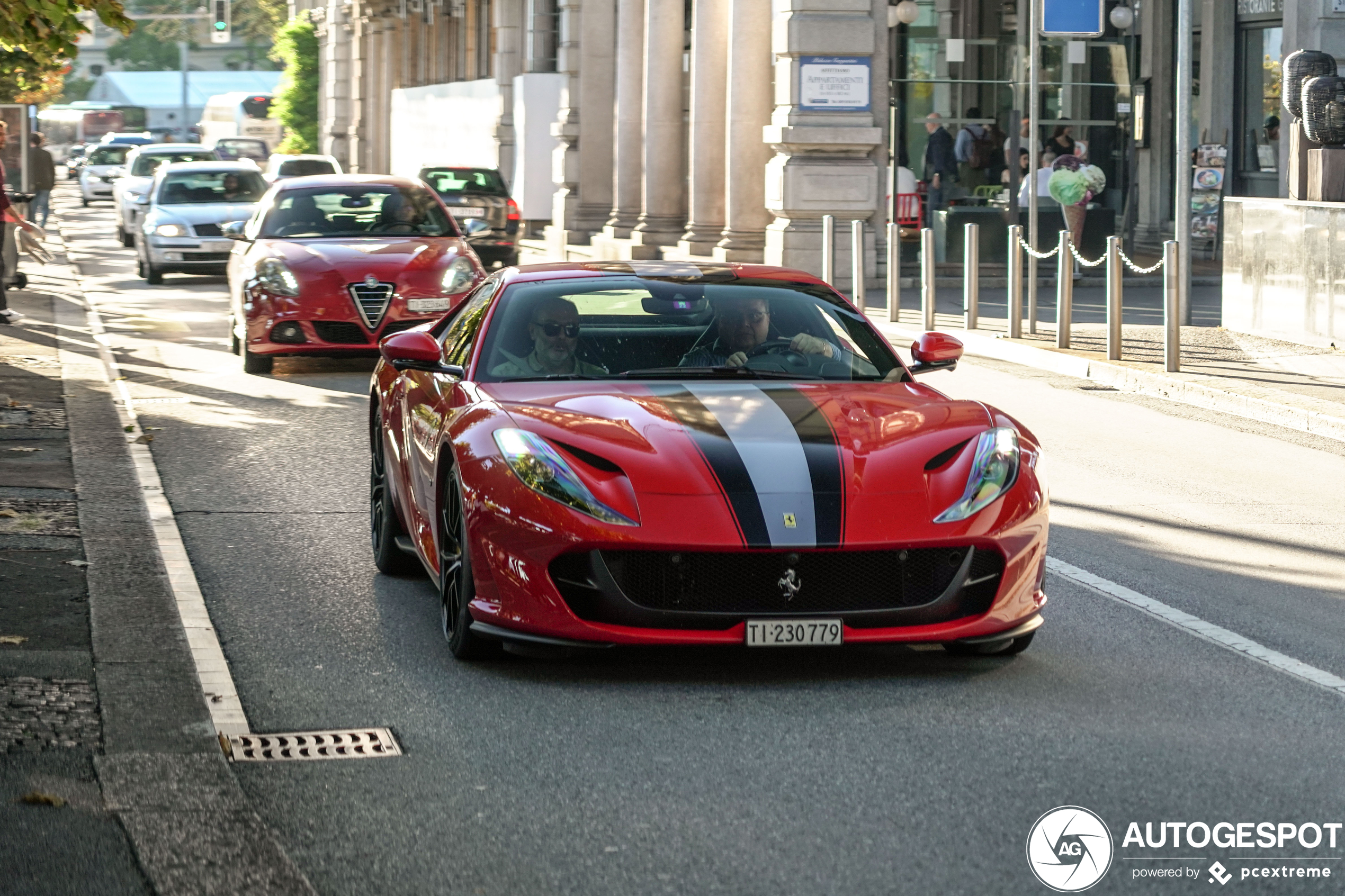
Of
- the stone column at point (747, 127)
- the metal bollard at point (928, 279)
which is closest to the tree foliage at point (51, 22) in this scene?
the metal bollard at point (928, 279)

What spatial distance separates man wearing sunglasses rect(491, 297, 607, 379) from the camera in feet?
23.4

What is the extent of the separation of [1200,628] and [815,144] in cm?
1878

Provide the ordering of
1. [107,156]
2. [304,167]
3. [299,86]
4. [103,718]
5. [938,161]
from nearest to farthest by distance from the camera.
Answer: [103,718]
[938,161]
[304,167]
[107,156]
[299,86]

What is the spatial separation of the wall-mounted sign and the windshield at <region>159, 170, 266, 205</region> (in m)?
8.68

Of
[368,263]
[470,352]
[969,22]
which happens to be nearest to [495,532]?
[470,352]

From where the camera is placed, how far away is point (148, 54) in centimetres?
15512

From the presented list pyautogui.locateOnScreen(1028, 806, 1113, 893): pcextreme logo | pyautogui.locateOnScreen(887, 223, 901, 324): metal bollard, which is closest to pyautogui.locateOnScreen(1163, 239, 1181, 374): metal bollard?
pyautogui.locateOnScreen(887, 223, 901, 324): metal bollard

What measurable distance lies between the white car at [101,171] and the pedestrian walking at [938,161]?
128ft

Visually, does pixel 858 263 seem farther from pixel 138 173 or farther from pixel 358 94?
pixel 358 94

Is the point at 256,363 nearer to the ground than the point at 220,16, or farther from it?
nearer to the ground

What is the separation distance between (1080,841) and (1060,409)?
9.60 metres

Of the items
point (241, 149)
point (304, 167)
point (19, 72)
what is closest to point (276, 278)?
point (19, 72)

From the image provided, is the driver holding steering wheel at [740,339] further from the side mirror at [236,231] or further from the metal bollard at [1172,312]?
the side mirror at [236,231]

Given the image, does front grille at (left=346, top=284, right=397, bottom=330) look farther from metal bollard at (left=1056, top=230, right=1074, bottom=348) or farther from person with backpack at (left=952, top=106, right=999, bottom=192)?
person with backpack at (left=952, top=106, right=999, bottom=192)
